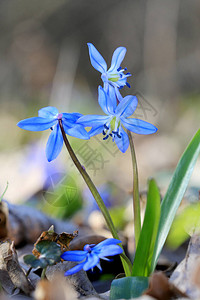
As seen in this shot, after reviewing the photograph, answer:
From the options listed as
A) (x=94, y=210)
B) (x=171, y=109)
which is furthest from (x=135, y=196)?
(x=171, y=109)

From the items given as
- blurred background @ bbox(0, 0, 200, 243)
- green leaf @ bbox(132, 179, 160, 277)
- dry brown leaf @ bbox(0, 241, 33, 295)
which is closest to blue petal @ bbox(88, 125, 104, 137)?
green leaf @ bbox(132, 179, 160, 277)

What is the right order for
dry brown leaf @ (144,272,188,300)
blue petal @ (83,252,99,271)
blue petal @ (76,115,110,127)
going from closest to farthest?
dry brown leaf @ (144,272,188,300) < blue petal @ (83,252,99,271) < blue petal @ (76,115,110,127)

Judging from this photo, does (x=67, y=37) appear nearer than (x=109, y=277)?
No

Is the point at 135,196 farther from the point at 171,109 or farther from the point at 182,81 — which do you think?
the point at 182,81

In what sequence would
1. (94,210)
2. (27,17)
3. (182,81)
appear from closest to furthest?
(94,210) < (182,81) < (27,17)

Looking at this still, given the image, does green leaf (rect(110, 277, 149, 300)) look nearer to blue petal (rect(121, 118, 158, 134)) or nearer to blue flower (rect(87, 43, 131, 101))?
blue petal (rect(121, 118, 158, 134))

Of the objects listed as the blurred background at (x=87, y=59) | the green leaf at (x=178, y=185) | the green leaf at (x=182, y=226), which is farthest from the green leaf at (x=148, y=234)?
the blurred background at (x=87, y=59)

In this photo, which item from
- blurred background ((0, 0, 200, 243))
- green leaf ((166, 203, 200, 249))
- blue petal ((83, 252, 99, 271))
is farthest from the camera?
blurred background ((0, 0, 200, 243))
